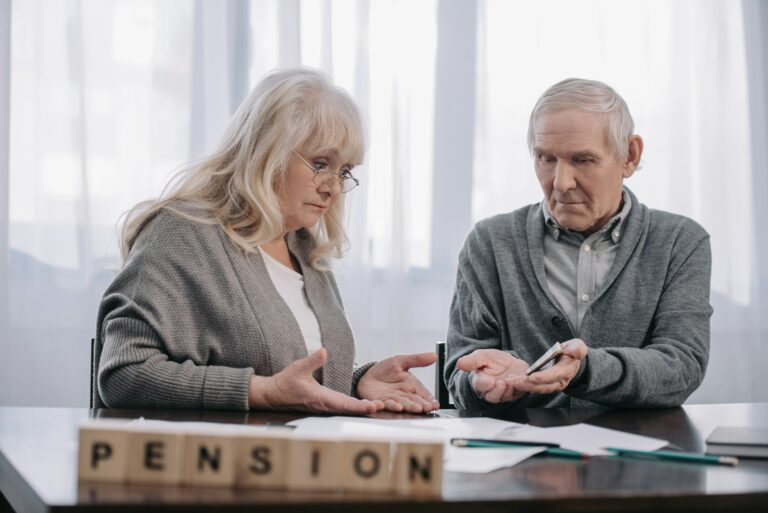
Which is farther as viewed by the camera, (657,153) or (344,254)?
(657,153)

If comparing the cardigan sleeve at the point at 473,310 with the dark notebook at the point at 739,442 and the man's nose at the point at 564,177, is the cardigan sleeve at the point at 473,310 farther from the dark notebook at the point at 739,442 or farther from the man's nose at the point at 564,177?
the dark notebook at the point at 739,442

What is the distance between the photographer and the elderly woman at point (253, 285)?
4.96 ft

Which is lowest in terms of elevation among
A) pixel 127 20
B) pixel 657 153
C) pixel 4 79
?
pixel 657 153

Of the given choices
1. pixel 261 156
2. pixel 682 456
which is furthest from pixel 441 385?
pixel 682 456

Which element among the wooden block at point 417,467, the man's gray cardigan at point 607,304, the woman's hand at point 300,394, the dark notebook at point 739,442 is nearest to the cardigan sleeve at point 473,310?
the man's gray cardigan at point 607,304

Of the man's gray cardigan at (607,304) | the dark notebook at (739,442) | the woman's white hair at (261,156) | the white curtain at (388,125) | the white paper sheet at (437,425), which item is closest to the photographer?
the dark notebook at (739,442)

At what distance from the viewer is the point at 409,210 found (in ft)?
10.9

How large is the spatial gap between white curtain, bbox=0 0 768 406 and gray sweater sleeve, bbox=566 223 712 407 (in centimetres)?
98

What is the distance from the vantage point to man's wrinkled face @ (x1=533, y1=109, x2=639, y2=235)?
199 cm

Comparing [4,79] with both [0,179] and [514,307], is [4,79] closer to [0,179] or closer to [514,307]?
[0,179]

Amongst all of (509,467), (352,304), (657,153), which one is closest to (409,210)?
(352,304)

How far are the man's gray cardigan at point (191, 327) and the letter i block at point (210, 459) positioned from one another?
0.57 metres

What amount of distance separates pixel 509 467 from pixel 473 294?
1.00 meters

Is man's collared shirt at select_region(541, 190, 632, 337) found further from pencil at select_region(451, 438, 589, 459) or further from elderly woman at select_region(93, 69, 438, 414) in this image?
pencil at select_region(451, 438, 589, 459)
